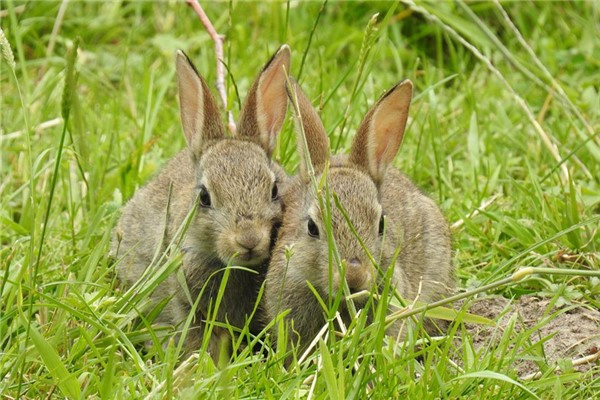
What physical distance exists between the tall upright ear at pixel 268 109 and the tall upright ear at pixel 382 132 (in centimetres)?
55

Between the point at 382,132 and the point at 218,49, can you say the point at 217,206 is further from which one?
the point at 218,49

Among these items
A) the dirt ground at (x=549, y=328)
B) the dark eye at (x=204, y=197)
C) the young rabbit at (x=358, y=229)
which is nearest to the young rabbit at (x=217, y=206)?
the dark eye at (x=204, y=197)

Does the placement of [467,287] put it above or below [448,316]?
below

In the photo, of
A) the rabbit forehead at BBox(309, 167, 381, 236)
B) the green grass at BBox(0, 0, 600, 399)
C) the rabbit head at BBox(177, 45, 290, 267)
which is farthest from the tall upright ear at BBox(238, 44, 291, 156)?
the rabbit forehead at BBox(309, 167, 381, 236)

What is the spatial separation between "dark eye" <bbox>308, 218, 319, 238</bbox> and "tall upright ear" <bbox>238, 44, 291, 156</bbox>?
0.78m

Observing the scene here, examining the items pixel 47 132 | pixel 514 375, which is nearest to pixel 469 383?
pixel 514 375

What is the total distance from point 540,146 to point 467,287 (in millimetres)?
1534

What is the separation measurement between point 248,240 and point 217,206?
29cm

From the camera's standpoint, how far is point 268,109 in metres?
5.33

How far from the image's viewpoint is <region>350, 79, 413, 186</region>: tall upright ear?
4.83m

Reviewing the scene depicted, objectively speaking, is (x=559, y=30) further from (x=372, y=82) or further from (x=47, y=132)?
(x=47, y=132)

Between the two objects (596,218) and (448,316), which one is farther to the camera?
(596,218)

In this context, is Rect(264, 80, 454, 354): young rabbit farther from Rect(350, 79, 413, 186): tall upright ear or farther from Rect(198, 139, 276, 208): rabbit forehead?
Rect(198, 139, 276, 208): rabbit forehead

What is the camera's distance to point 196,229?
4953mm
